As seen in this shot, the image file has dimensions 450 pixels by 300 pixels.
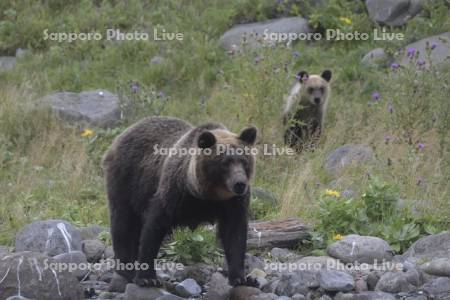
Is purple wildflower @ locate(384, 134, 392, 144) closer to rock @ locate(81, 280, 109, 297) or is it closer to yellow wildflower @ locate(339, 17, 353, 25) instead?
rock @ locate(81, 280, 109, 297)

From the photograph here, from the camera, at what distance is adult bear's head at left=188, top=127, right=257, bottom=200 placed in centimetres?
624

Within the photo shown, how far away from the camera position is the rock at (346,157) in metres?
10.1

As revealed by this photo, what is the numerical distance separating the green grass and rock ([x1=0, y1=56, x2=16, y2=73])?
191mm

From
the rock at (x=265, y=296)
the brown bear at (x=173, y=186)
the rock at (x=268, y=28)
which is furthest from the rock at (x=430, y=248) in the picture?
the rock at (x=268, y=28)

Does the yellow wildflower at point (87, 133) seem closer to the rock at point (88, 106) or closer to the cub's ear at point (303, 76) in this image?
the rock at point (88, 106)

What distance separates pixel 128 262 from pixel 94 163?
4020mm

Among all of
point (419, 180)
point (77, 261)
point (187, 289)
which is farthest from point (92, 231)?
point (419, 180)

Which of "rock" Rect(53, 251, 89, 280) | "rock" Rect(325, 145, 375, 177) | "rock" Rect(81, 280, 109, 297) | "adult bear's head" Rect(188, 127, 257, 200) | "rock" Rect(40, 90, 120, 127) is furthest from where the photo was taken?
"rock" Rect(40, 90, 120, 127)

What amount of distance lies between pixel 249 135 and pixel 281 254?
5.55ft

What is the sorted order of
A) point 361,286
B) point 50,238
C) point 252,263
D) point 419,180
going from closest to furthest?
point 361,286, point 252,263, point 50,238, point 419,180

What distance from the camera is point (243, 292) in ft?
21.5

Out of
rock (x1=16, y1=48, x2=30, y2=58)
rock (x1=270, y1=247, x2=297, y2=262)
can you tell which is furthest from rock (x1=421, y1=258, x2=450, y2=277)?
rock (x1=16, y1=48, x2=30, y2=58)

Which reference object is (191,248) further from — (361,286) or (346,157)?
(346,157)

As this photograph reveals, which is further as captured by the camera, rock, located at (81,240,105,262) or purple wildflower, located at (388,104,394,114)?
purple wildflower, located at (388,104,394,114)
